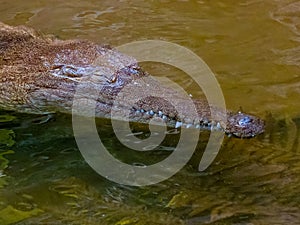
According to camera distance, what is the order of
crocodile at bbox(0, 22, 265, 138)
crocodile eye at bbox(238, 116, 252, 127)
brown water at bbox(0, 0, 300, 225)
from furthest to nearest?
crocodile at bbox(0, 22, 265, 138) < crocodile eye at bbox(238, 116, 252, 127) < brown water at bbox(0, 0, 300, 225)

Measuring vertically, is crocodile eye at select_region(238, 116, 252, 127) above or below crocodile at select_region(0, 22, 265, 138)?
below

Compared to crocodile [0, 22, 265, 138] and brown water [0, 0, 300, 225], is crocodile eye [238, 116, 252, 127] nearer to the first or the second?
crocodile [0, 22, 265, 138]

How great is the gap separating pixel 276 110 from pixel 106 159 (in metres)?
1.72

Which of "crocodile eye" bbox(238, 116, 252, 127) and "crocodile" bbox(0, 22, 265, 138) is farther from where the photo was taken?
"crocodile" bbox(0, 22, 265, 138)

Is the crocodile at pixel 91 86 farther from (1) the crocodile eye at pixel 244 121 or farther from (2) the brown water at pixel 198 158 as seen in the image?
(2) the brown water at pixel 198 158

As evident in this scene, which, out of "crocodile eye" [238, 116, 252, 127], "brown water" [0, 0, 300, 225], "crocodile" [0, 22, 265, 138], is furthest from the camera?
"crocodile" [0, 22, 265, 138]

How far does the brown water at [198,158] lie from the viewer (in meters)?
3.85

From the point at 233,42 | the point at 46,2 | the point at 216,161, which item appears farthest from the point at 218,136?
the point at 46,2

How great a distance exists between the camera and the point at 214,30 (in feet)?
23.0

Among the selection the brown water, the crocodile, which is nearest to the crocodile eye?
the crocodile

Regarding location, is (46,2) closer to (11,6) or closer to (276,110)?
(11,6)

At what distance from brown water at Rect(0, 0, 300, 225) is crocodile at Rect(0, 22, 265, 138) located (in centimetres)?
19

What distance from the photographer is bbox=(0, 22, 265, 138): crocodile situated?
452cm

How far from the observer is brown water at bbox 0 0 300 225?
12.6 feet
